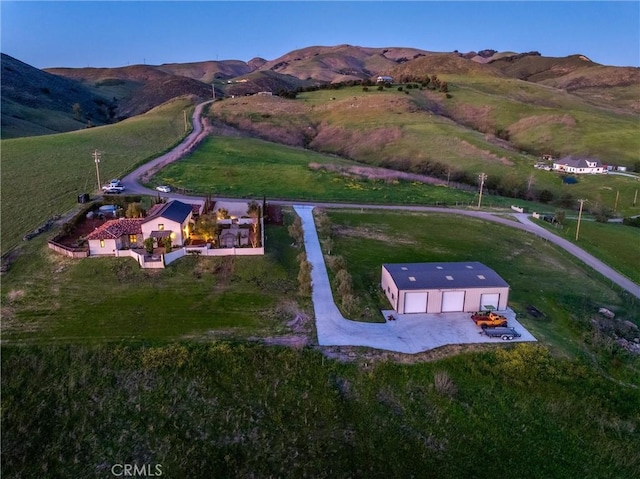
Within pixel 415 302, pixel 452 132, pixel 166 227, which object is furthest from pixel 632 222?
pixel 166 227

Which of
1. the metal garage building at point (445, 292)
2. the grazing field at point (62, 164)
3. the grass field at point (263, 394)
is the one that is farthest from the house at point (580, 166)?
the grazing field at point (62, 164)

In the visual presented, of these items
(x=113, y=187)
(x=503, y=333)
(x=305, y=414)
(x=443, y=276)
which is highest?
(x=113, y=187)

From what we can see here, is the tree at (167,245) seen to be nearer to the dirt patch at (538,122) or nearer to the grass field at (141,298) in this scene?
the grass field at (141,298)

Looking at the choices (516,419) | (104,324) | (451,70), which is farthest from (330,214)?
(451,70)

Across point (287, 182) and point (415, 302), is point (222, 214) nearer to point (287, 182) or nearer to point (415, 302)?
point (287, 182)

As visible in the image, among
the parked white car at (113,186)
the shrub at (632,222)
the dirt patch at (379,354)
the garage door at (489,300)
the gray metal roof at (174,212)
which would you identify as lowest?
the dirt patch at (379,354)

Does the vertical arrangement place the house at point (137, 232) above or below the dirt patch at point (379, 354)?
above
